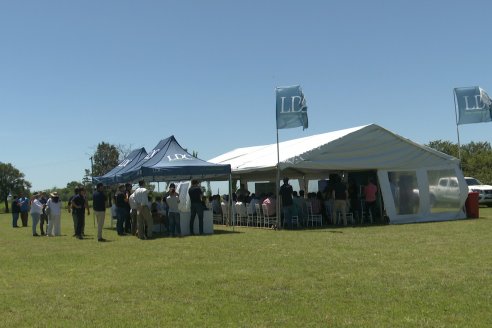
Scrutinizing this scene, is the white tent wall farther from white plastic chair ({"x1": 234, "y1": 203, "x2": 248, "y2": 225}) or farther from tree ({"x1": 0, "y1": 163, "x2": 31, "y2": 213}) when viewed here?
tree ({"x1": 0, "y1": 163, "x2": 31, "y2": 213})

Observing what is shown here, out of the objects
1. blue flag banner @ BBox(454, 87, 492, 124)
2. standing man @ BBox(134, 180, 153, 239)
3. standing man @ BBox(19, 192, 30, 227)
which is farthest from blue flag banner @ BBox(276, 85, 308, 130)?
standing man @ BBox(19, 192, 30, 227)

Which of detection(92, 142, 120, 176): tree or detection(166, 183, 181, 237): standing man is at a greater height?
detection(92, 142, 120, 176): tree

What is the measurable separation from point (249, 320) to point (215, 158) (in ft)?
70.3

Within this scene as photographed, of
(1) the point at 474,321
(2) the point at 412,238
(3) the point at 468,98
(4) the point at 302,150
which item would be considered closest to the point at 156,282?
(1) the point at 474,321

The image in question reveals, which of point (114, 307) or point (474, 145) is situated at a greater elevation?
point (474, 145)

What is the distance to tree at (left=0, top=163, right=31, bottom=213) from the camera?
74956 millimetres

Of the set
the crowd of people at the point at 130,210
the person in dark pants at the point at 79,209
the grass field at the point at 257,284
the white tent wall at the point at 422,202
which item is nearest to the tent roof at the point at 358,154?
the white tent wall at the point at 422,202

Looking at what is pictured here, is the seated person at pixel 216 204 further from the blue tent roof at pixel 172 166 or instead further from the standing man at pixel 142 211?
the standing man at pixel 142 211

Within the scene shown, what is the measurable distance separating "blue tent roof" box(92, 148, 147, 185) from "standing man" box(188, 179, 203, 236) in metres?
3.81

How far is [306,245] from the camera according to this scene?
Answer: 12.5m

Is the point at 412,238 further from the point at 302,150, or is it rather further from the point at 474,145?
the point at 474,145

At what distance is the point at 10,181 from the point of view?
76.1 metres

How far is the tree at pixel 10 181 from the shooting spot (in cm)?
7496

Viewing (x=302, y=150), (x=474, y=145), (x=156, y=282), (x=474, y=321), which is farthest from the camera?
(x=474, y=145)
